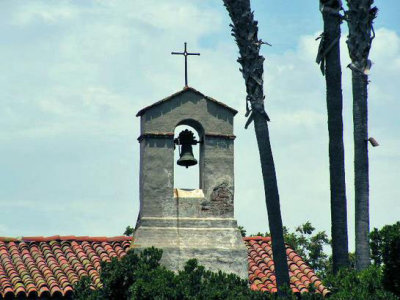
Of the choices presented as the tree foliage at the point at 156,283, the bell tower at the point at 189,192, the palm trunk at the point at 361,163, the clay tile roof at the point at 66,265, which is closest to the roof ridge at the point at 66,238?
the clay tile roof at the point at 66,265

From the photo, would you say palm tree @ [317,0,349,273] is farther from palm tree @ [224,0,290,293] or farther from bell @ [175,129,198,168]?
bell @ [175,129,198,168]

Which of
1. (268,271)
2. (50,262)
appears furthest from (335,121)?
(50,262)

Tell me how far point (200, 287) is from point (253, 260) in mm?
5741

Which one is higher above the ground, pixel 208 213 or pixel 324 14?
pixel 324 14

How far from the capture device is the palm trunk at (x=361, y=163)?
1944 centimetres

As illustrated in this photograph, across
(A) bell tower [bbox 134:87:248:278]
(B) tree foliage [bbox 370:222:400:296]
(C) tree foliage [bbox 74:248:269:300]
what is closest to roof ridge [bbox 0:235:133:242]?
(A) bell tower [bbox 134:87:248:278]

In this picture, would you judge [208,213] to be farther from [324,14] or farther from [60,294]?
[324,14]

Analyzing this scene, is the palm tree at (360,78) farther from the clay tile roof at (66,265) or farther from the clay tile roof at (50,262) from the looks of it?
the clay tile roof at (50,262)

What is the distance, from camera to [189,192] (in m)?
21.2

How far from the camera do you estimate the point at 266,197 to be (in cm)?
1922

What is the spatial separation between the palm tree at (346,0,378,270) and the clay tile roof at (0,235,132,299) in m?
5.29

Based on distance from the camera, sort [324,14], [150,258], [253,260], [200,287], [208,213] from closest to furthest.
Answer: [200,287]
[150,258]
[324,14]
[208,213]
[253,260]

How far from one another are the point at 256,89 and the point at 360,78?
210cm

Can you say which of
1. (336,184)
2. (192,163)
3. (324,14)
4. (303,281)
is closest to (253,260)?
(303,281)
